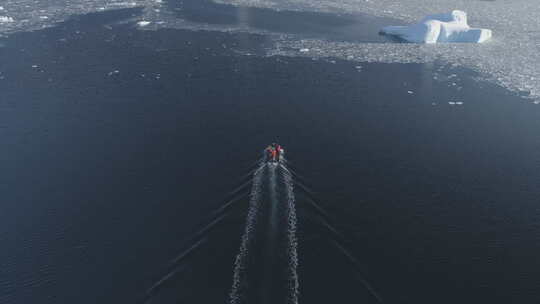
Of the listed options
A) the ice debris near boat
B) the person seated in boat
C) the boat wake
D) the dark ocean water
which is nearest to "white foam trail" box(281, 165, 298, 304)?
the boat wake

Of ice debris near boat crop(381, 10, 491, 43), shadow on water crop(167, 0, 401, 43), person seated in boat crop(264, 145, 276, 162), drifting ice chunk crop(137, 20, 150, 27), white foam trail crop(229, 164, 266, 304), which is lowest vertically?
white foam trail crop(229, 164, 266, 304)

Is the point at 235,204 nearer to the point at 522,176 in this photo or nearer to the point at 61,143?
the point at 61,143

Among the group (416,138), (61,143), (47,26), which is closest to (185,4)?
(47,26)

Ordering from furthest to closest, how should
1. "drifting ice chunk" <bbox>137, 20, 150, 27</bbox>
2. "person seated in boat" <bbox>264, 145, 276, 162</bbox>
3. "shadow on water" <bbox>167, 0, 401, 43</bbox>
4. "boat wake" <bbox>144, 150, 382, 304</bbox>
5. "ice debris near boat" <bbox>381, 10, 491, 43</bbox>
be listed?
"drifting ice chunk" <bbox>137, 20, 150, 27</bbox> → "shadow on water" <bbox>167, 0, 401, 43</bbox> → "ice debris near boat" <bbox>381, 10, 491, 43</bbox> → "person seated in boat" <bbox>264, 145, 276, 162</bbox> → "boat wake" <bbox>144, 150, 382, 304</bbox>

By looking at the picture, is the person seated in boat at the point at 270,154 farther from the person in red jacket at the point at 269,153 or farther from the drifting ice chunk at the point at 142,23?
the drifting ice chunk at the point at 142,23

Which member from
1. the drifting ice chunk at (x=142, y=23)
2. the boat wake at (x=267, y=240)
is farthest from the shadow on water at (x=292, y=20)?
the boat wake at (x=267, y=240)

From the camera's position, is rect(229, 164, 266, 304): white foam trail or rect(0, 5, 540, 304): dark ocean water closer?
rect(229, 164, 266, 304): white foam trail

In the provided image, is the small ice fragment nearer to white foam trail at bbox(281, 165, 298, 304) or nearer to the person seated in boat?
the person seated in boat
